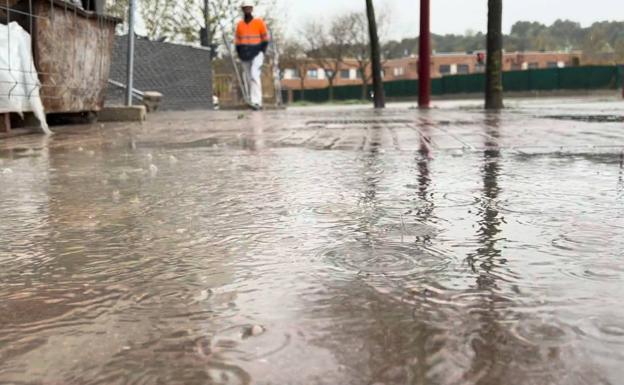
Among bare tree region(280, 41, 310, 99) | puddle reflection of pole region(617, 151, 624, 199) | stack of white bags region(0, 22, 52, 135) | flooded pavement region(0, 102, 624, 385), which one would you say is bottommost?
flooded pavement region(0, 102, 624, 385)

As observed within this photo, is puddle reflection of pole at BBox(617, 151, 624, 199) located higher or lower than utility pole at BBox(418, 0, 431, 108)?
lower

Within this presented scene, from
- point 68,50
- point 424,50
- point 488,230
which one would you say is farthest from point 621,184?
point 424,50

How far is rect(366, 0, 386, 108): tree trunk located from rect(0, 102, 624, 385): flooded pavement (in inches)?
621

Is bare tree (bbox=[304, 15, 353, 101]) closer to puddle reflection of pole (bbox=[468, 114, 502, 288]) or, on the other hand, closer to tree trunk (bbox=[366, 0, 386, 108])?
tree trunk (bbox=[366, 0, 386, 108])

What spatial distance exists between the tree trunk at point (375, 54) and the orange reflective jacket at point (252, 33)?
18.4ft

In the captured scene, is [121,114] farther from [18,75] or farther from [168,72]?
[168,72]

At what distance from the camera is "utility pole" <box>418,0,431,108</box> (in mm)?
14859

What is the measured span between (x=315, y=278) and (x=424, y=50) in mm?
14174

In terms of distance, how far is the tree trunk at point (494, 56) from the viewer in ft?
40.9

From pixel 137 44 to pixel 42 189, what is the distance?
506 inches

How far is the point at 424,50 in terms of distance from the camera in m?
15.0

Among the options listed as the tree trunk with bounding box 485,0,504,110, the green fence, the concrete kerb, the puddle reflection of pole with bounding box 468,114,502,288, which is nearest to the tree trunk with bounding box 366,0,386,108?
the tree trunk with bounding box 485,0,504,110

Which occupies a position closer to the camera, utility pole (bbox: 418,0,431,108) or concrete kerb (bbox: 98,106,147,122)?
concrete kerb (bbox: 98,106,147,122)

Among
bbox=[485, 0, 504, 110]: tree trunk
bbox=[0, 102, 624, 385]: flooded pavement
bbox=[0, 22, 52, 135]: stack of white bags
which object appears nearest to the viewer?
bbox=[0, 102, 624, 385]: flooded pavement
